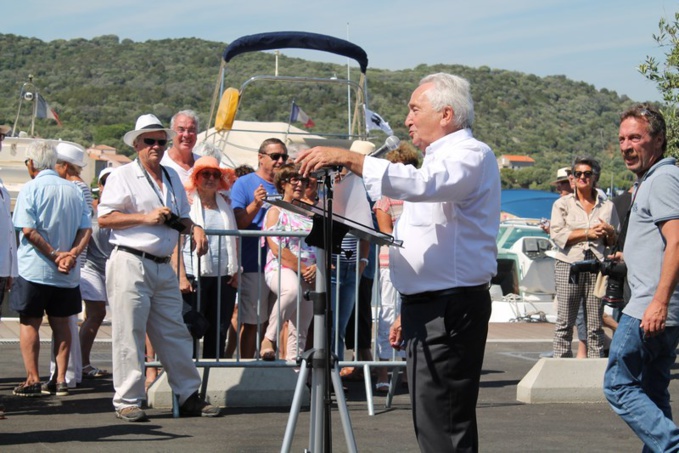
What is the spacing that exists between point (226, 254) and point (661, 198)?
13.6ft

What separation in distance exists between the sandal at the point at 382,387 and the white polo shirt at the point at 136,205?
2.55 m

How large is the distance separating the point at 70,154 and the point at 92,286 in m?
1.35

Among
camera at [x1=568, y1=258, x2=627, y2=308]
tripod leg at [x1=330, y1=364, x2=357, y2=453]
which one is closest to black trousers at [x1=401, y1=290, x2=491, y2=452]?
tripod leg at [x1=330, y1=364, x2=357, y2=453]

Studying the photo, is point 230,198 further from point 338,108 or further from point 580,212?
point 338,108

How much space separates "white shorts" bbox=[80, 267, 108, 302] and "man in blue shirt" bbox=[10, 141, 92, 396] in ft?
3.59

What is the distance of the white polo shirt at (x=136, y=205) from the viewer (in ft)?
25.4

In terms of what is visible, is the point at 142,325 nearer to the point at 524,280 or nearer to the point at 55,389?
the point at 55,389

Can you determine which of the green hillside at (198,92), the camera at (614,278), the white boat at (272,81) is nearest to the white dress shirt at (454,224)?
the camera at (614,278)

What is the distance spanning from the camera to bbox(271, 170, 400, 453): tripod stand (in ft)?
15.2

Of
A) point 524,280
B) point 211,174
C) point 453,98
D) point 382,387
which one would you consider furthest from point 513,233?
point 453,98

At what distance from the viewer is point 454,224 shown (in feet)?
15.8

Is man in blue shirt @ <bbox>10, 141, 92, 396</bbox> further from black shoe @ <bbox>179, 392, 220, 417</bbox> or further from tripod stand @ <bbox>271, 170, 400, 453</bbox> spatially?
tripod stand @ <bbox>271, 170, 400, 453</bbox>

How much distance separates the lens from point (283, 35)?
46.6 feet

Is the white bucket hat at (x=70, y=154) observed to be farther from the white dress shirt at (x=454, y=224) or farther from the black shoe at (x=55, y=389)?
the white dress shirt at (x=454, y=224)
